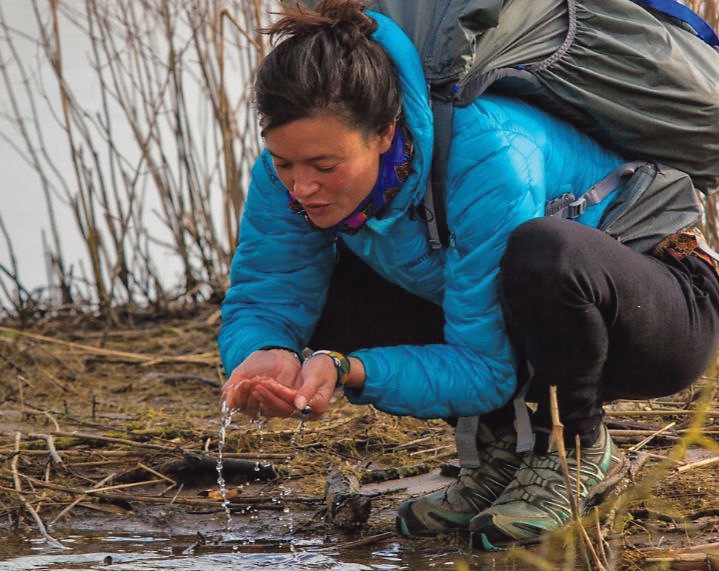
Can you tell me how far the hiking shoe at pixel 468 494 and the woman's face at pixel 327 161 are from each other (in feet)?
2.51

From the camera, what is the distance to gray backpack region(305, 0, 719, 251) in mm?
2678

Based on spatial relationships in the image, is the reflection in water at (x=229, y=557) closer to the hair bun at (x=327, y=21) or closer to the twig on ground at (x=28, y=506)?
the twig on ground at (x=28, y=506)

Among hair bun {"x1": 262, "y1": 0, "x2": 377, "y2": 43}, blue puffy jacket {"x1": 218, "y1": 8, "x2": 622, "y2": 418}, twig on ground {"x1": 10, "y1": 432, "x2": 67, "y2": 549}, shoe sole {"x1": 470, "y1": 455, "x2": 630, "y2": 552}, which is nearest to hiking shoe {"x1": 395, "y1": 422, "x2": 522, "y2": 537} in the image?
shoe sole {"x1": 470, "y1": 455, "x2": 630, "y2": 552}

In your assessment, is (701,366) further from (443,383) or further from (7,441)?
(7,441)

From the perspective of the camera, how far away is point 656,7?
2.83 meters

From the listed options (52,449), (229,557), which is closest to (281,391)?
(229,557)

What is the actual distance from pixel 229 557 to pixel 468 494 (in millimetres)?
620

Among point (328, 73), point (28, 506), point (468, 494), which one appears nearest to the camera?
point (328, 73)

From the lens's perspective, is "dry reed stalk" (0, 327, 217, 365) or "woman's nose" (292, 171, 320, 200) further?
"dry reed stalk" (0, 327, 217, 365)

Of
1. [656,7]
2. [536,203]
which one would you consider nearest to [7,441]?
[536,203]

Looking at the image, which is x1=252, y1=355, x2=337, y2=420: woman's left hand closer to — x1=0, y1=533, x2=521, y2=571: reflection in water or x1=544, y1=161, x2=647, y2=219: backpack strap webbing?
x1=0, y1=533, x2=521, y2=571: reflection in water

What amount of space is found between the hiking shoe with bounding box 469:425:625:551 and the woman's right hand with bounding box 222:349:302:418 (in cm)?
56

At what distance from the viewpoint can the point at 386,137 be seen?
8.82 ft

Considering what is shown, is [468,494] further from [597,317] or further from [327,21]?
[327,21]
